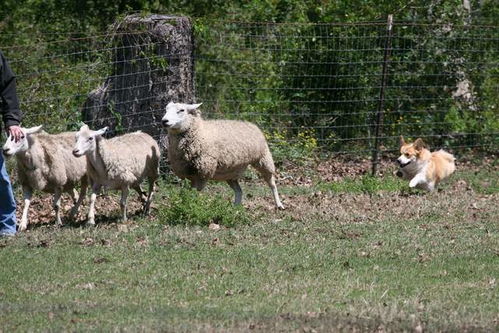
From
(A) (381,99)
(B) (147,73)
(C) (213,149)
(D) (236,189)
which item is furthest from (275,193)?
(A) (381,99)

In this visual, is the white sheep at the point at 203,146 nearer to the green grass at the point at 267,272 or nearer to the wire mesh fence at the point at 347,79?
the green grass at the point at 267,272

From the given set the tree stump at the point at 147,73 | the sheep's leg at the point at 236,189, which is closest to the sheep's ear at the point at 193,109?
the sheep's leg at the point at 236,189

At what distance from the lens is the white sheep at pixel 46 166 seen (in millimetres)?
11820

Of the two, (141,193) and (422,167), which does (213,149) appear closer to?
(141,193)

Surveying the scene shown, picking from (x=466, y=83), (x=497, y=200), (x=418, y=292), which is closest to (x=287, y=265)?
(x=418, y=292)

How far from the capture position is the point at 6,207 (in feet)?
36.1

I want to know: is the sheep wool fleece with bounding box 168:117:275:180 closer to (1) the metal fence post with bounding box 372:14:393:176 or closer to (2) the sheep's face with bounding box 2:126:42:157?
(2) the sheep's face with bounding box 2:126:42:157

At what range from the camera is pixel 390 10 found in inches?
742

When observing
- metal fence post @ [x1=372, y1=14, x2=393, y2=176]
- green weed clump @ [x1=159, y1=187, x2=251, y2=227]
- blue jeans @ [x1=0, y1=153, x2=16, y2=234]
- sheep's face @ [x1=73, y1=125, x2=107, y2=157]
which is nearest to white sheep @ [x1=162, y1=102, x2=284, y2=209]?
sheep's face @ [x1=73, y1=125, x2=107, y2=157]

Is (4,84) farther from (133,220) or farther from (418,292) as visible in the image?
(418,292)

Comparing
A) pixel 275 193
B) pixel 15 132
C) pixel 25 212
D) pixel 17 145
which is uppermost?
pixel 15 132

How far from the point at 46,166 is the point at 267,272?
4.00 meters

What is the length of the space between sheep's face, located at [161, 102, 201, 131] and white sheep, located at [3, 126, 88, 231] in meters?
1.14

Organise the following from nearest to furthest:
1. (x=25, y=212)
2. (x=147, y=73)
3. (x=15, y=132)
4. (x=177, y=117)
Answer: (x=15, y=132) → (x=25, y=212) → (x=177, y=117) → (x=147, y=73)
